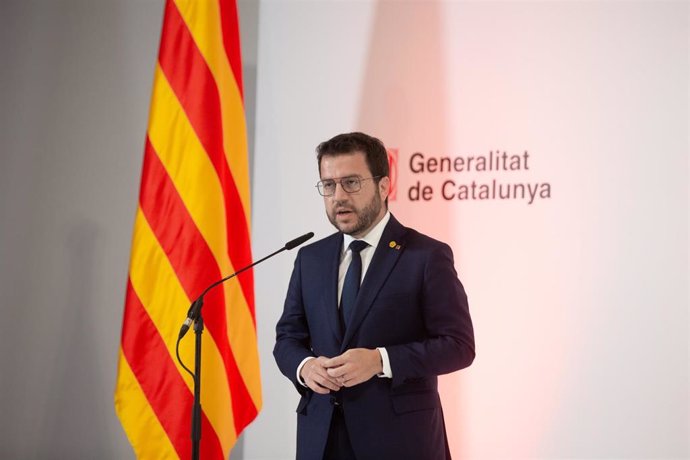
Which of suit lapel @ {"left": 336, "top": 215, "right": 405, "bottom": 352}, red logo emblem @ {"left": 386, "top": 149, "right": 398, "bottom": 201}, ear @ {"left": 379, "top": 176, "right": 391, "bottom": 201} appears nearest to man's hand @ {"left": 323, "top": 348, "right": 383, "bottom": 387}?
suit lapel @ {"left": 336, "top": 215, "right": 405, "bottom": 352}

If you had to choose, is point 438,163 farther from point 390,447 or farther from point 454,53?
point 390,447

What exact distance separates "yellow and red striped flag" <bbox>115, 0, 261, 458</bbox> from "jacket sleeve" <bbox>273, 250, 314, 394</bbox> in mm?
642

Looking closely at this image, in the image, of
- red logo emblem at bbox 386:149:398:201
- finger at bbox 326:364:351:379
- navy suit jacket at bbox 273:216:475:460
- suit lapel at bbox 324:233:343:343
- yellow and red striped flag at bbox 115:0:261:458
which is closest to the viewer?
finger at bbox 326:364:351:379

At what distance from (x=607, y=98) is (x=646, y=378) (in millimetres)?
1098

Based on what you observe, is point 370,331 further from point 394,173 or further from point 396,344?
point 394,173

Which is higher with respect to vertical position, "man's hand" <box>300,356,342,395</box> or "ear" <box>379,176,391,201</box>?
"ear" <box>379,176,391,201</box>

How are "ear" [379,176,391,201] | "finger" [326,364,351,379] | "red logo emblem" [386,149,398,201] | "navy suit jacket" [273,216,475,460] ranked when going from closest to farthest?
1. "finger" [326,364,351,379]
2. "navy suit jacket" [273,216,475,460]
3. "ear" [379,176,391,201]
4. "red logo emblem" [386,149,398,201]

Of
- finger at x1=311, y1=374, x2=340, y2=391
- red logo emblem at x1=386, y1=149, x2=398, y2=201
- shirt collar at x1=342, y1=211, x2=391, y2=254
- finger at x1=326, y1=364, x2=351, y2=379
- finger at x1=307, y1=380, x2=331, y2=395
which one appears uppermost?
red logo emblem at x1=386, y1=149, x2=398, y2=201

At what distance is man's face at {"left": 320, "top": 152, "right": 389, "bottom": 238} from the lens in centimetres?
213

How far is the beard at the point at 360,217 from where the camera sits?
2.14m

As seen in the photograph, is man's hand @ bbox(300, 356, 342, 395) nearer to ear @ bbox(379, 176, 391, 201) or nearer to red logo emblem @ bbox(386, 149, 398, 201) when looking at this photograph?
ear @ bbox(379, 176, 391, 201)

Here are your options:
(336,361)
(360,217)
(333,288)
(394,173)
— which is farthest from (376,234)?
(394,173)

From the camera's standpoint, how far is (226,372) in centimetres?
288

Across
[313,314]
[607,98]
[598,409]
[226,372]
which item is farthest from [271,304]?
[607,98]
